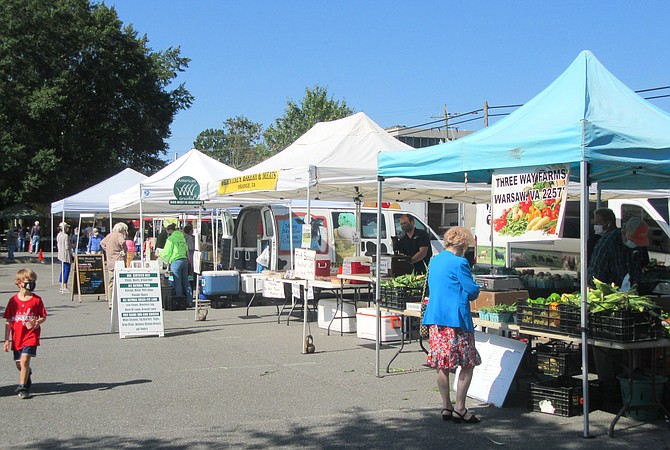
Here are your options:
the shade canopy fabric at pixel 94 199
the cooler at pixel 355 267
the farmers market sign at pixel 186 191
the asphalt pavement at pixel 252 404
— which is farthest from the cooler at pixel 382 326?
the shade canopy fabric at pixel 94 199

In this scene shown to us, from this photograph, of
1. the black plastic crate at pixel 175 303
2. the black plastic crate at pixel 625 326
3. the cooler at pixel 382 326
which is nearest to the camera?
the black plastic crate at pixel 625 326

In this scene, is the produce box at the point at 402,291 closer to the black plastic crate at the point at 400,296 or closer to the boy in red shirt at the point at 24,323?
the black plastic crate at the point at 400,296

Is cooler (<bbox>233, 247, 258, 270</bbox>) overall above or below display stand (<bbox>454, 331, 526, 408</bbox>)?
above

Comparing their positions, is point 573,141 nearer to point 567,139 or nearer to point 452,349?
point 567,139

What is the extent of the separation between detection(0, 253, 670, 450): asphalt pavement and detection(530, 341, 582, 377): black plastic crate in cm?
40

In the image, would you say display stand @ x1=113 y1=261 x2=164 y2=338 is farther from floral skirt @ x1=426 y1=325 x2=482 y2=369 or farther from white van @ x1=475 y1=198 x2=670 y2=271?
white van @ x1=475 y1=198 x2=670 y2=271

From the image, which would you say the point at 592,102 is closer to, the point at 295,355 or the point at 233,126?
the point at 295,355

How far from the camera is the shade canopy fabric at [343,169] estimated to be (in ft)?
37.1

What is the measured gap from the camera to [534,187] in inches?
256

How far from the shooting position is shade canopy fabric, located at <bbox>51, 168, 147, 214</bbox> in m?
19.3

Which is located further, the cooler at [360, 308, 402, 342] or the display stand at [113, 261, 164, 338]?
the display stand at [113, 261, 164, 338]

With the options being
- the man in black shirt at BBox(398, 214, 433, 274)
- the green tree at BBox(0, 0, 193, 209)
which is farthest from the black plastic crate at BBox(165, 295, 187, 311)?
the green tree at BBox(0, 0, 193, 209)

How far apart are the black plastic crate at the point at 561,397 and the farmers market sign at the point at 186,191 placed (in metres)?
9.93

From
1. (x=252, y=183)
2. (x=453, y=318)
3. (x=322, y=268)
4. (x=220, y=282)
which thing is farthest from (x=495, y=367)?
(x=220, y=282)
